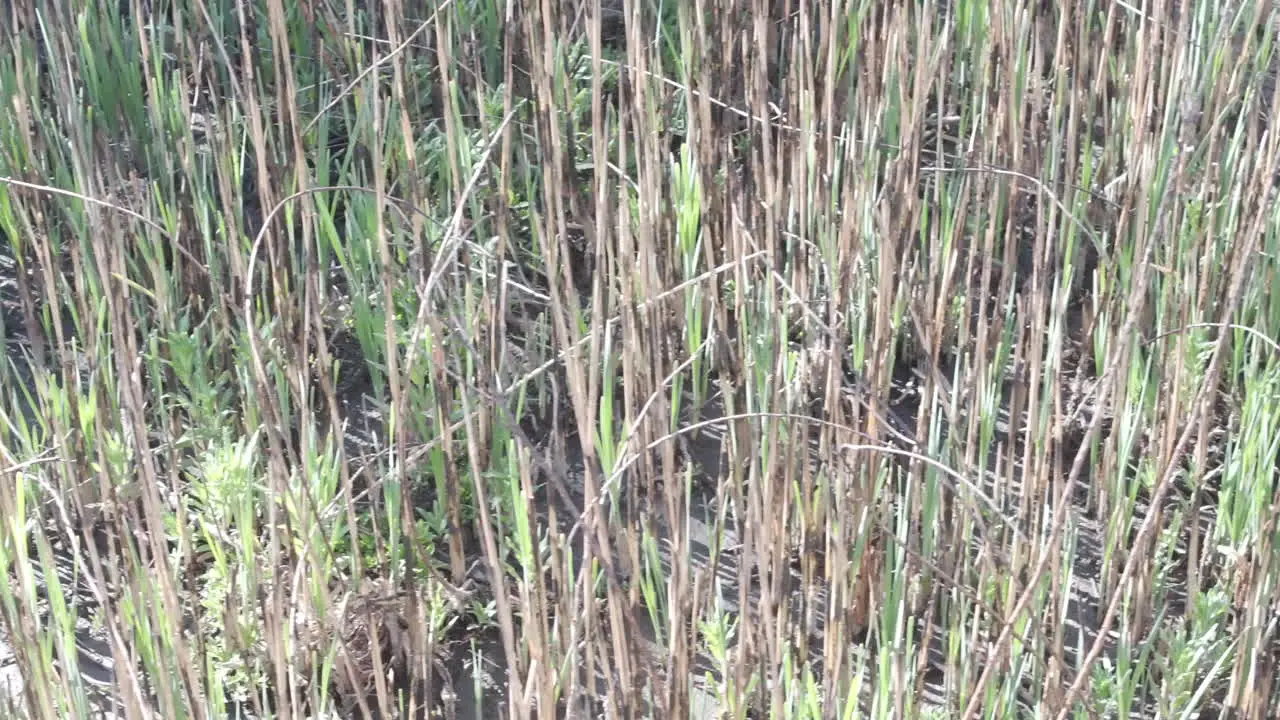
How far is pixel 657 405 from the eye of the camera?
1.38 m

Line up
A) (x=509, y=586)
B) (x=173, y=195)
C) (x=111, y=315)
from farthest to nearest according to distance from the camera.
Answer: (x=173, y=195) < (x=509, y=586) < (x=111, y=315)

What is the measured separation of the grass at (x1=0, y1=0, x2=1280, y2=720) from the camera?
131 centimetres

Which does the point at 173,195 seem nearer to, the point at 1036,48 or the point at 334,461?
the point at 334,461

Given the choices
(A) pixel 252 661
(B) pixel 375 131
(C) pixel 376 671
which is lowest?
(A) pixel 252 661

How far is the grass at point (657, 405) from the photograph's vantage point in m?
1.31

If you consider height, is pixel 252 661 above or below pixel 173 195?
below

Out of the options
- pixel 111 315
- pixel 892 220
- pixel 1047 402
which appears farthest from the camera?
pixel 892 220

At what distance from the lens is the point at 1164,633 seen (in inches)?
60.8

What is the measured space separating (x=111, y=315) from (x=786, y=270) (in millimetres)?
788

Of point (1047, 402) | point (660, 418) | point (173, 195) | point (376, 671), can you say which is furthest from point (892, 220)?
point (173, 195)

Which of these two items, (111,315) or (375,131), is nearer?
(111,315)

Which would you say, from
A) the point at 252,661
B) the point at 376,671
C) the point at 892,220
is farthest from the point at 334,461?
the point at 892,220

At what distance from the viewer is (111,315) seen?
1.24 meters

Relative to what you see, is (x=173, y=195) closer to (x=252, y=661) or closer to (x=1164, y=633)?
(x=252, y=661)
